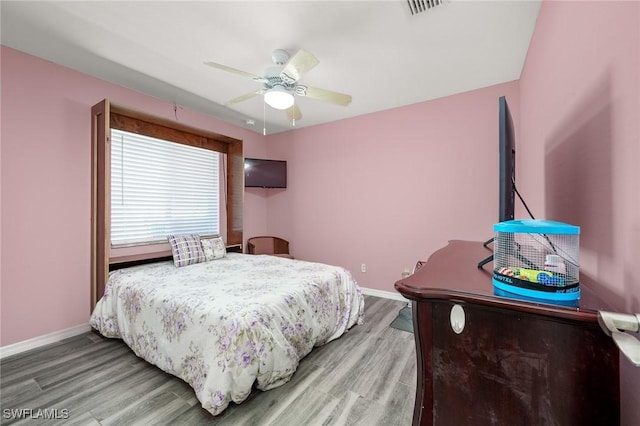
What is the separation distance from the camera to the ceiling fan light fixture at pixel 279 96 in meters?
2.11

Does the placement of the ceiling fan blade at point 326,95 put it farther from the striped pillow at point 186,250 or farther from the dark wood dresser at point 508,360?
the striped pillow at point 186,250

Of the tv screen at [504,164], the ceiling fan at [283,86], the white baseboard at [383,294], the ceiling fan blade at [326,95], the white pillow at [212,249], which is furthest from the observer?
the white baseboard at [383,294]

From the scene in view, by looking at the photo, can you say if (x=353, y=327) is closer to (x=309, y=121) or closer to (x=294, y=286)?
(x=294, y=286)

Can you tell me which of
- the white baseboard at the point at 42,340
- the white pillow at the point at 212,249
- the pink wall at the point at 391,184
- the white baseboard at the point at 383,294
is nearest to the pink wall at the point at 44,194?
the white baseboard at the point at 42,340

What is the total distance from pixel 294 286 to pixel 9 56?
311 centimetres

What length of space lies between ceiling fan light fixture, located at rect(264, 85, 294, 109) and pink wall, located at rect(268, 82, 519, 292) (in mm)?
1763

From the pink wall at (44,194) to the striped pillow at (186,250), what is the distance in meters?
0.78

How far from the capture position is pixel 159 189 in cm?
318

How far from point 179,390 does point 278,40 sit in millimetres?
2710

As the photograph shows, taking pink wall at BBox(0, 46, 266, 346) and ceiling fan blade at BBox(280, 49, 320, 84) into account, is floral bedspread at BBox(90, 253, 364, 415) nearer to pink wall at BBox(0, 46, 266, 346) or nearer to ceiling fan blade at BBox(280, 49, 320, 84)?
pink wall at BBox(0, 46, 266, 346)

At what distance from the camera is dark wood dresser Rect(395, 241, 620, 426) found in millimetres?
517

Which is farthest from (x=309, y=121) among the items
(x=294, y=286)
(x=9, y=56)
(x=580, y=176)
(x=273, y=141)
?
(x=580, y=176)

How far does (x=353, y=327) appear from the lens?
2.63 metres

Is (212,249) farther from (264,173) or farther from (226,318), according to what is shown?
(226,318)
